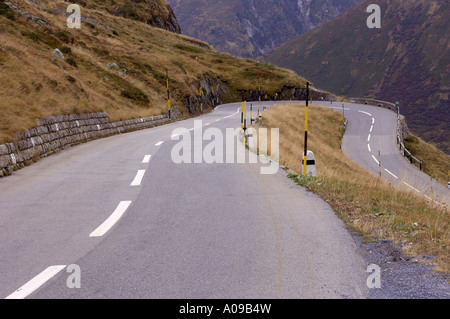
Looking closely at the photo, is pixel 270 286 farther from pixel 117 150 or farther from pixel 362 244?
pixel 117 150

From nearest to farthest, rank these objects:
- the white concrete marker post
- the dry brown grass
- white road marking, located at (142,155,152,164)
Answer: the white concrete marker post
white road marking, located at (142,155,152,164)
the dry brown grass

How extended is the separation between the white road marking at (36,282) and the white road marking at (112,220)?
1.16 meters

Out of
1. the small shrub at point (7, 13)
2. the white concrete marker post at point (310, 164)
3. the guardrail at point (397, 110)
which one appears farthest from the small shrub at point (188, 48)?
the white concrete marker post at point (310, 164)

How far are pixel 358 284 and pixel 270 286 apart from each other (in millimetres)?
837

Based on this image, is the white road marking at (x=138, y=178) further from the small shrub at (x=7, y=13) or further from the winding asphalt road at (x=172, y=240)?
the small shrub at (x=7, y=13)

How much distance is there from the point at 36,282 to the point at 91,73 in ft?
100

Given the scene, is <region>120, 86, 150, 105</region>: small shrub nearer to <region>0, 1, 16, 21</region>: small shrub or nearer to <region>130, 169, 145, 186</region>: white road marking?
<region>0, 1, 16, 21</region>: small shrub

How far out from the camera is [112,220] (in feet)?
19.4

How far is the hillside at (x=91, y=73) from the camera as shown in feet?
54.6

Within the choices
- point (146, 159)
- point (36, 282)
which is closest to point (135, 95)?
point (146, 159)

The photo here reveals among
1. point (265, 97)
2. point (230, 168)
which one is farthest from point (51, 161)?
point (265, 97)

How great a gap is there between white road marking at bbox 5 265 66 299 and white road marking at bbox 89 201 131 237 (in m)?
1.16

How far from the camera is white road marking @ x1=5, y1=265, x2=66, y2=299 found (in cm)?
346

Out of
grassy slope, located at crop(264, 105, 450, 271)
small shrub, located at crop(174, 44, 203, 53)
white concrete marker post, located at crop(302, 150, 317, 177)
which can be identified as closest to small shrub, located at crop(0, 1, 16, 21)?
white concrete marker post, located at crop(302, 150, 317, 177)
